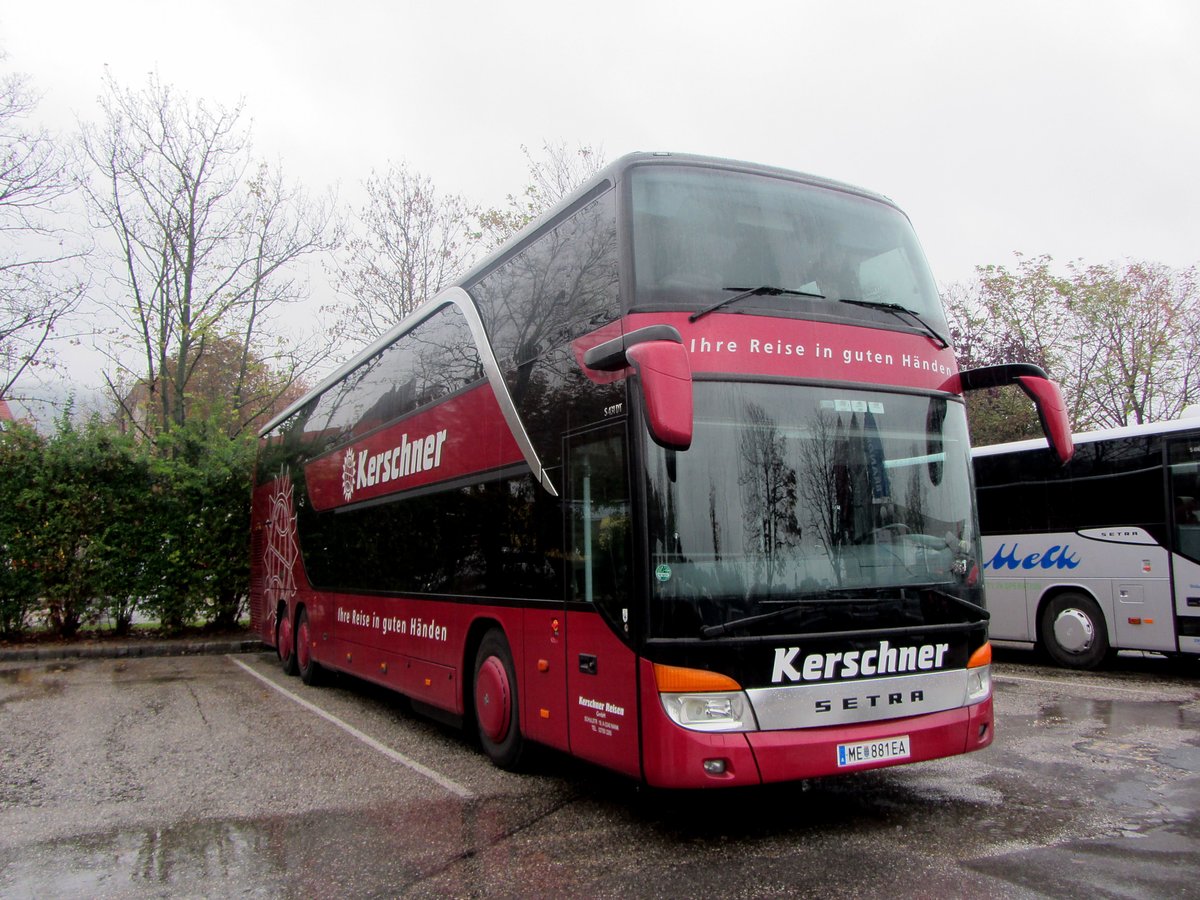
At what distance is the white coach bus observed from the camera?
11.2 meters

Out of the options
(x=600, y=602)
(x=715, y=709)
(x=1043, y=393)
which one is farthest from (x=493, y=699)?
(x=1043, y=393)

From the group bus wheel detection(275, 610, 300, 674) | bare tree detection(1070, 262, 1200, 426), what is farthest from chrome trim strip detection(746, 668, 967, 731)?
bare tree detection(1070, 262, 1200, 426)

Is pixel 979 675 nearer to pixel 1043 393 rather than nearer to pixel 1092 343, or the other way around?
pixel 1043 393

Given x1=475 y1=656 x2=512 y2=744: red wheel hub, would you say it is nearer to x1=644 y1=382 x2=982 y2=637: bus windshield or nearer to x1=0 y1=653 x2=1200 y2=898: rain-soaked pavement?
x1=0 y1=653 x2=1200 y2=898: rain-soaked pavement

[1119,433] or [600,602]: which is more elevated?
[1119,433]

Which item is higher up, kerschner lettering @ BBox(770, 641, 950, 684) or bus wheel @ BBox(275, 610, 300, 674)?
kerschner lettering @ BBox(770, 641, 950, 684)

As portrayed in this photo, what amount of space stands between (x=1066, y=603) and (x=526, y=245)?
30.4 feet

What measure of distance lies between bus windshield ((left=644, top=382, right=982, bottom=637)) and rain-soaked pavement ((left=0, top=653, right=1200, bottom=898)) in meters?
1.27

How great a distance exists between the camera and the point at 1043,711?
365 inches

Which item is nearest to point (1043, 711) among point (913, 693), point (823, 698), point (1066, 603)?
point (1066, 603)

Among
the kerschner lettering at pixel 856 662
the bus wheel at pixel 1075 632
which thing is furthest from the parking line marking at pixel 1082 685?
the kerschner lettering at pixel 856 662

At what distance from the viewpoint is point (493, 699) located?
23.3ft

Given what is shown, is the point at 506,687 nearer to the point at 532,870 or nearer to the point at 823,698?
the point at 532,870

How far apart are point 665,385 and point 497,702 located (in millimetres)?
3402
